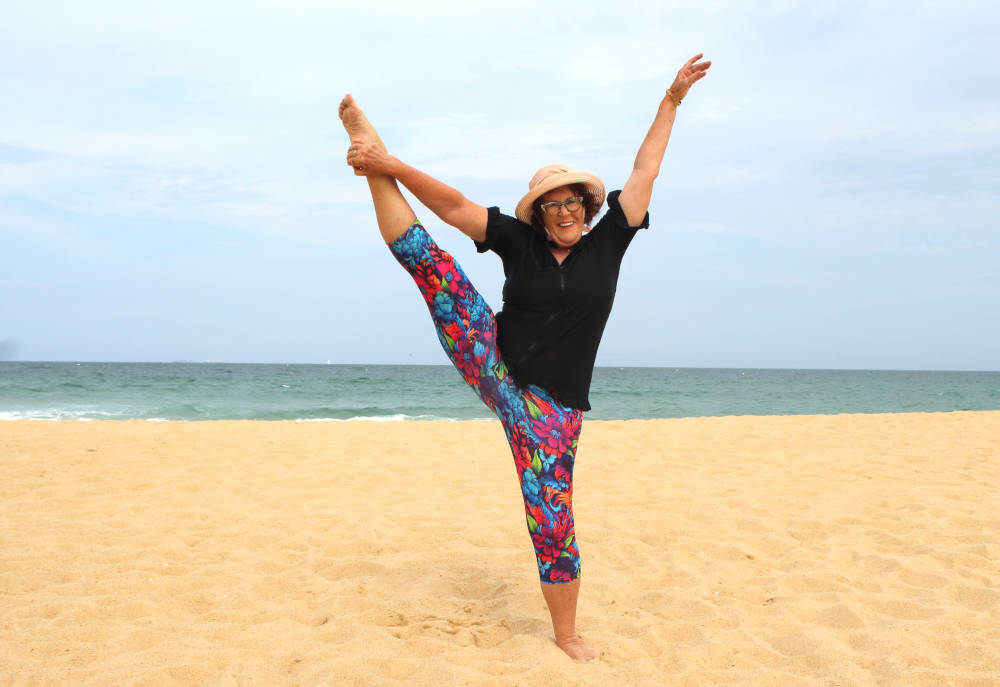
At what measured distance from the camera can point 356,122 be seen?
2699mm

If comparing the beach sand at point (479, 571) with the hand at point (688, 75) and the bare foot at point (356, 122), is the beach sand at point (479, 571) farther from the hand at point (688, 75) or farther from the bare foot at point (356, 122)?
the hand at point (688, 75)

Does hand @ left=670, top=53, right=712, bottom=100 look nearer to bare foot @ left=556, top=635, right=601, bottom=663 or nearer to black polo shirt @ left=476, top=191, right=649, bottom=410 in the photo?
black polo shirt @ left=476, top=191, right=649, bottom=410

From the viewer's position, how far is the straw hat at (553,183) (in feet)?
9.02

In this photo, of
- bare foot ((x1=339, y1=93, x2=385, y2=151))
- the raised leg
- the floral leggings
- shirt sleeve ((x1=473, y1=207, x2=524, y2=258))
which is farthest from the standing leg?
bare foot ((x1=339, y1=93, x2=385, y2=151))

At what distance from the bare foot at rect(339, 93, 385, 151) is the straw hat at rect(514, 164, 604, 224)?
23.4 inches

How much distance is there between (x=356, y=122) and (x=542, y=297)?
3.16 feet

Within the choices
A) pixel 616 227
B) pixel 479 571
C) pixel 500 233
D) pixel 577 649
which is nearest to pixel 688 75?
pixel 616 227

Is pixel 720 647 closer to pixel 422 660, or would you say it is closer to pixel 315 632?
pixel 422 660

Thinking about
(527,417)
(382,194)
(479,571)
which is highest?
(382,194)

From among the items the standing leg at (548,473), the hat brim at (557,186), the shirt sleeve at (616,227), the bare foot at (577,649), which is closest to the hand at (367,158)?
the hat brim at (557,186)

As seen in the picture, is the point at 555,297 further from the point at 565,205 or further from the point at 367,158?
the point at 367,158

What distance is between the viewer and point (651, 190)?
283 centimetres

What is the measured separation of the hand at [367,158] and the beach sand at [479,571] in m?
1.92

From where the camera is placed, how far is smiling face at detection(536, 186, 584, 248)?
2.82 meters
